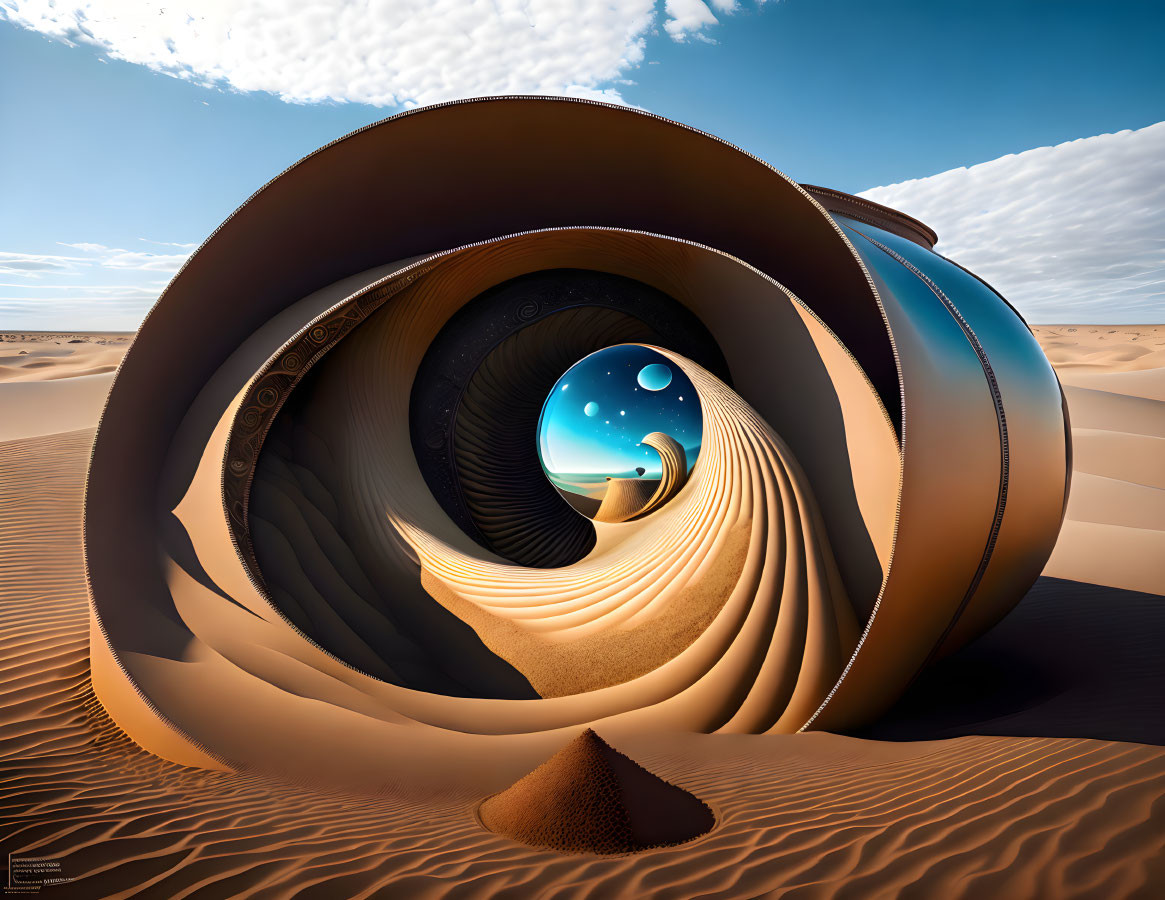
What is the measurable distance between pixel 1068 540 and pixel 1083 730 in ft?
20.4

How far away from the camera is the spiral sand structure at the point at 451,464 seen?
11.5ft

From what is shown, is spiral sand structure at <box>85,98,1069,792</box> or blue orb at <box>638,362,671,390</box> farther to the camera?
blue orb at <box>638,362,671,390</box>

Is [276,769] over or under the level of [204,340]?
under

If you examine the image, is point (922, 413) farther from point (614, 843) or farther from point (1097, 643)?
point (1097, 643)

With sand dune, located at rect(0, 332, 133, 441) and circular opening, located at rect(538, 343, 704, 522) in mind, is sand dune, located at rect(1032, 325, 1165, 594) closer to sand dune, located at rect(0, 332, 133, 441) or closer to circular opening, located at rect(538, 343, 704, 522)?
circular opening, located at rect(538, 343, 704, 522)

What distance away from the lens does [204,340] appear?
5055 millimetres

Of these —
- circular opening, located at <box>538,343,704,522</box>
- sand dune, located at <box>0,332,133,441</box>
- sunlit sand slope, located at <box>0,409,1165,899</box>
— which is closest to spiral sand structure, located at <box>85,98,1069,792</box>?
circular opening, located at <box>538,343,704,522</box>

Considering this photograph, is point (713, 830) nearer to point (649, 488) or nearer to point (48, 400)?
point (649, 488)

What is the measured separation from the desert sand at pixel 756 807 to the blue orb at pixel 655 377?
3.59 m

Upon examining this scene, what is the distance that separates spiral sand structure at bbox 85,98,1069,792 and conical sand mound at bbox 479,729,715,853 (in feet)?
2.59

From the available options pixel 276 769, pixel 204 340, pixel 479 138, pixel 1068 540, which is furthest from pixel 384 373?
pixel 1068 540

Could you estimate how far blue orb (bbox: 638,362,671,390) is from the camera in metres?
6.48

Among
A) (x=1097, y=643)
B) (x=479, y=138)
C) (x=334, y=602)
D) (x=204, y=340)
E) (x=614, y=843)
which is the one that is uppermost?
(x=479, y=138)

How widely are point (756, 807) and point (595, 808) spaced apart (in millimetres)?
728
